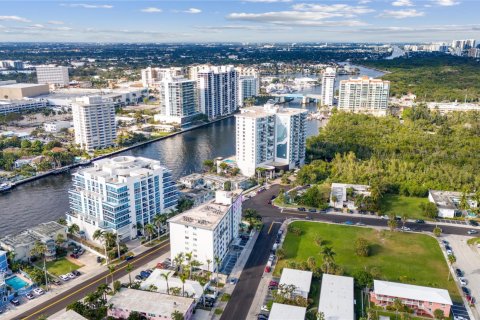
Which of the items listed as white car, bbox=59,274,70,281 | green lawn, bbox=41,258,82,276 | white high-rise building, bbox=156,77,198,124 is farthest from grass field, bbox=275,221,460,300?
white high-rise building, bbox=156,77,198,124

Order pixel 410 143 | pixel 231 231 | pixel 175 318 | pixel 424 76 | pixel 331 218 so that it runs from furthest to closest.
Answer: pixel 424 76 → pixel 410 143 → pixel 331 218 → pixel 231 231 → pixel 175 318

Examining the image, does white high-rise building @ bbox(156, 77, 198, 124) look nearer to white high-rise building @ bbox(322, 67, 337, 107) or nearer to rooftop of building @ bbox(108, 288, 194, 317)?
white high-rise building @ bbox(322, 67, 337, 107)

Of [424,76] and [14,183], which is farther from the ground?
[424,76]

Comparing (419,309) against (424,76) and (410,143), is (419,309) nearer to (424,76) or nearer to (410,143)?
(410,143)

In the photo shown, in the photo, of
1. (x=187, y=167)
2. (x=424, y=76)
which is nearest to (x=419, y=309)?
(x=187, y=167)

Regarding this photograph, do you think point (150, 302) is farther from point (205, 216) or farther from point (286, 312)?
point (286, 312)

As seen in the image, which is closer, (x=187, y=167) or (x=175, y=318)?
(x=175, y=318)

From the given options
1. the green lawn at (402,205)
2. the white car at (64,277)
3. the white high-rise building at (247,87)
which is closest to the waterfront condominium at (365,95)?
the white high-rise building at (247,87)
